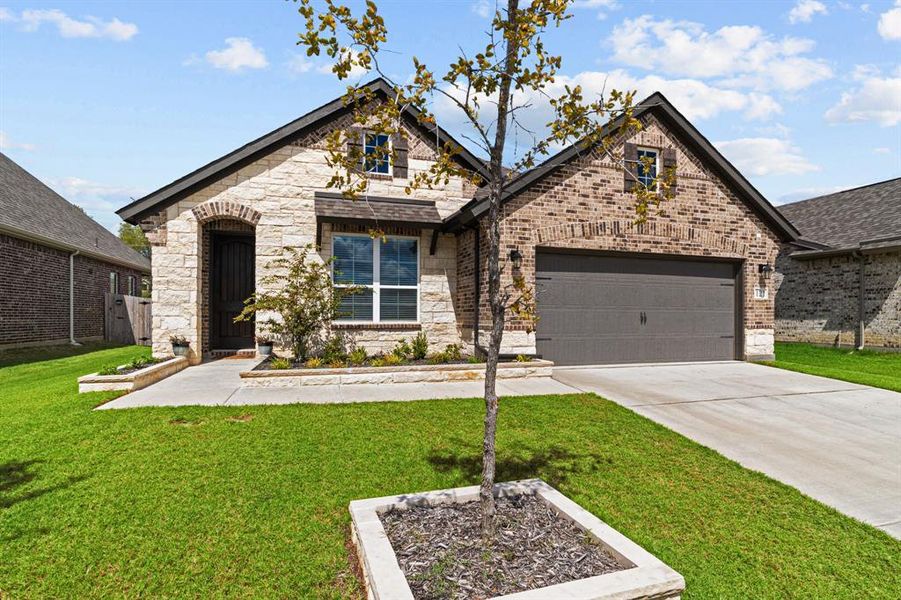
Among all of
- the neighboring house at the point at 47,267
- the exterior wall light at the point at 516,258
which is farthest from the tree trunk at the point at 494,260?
the neighboring house at the point at 47,267

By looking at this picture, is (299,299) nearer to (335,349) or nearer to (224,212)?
(335,349)

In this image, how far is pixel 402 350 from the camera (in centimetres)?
959

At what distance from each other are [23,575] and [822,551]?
16.9 feet

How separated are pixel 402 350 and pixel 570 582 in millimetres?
7535

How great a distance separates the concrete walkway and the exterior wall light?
7.80 feet

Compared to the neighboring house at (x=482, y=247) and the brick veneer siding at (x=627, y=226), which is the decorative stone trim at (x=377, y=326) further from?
the brick veneer siding at (x=627, y=226)

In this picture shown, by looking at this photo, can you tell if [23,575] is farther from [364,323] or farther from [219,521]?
[364,323]

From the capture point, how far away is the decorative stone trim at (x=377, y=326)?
394 inches

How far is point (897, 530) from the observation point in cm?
327

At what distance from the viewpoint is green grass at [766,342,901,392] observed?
28.1 feet

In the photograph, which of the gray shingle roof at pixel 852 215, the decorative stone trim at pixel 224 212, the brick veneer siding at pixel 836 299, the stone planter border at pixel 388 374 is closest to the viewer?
the stone planter border at pixel 388 374

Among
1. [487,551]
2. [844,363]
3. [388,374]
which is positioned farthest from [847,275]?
[487,551]

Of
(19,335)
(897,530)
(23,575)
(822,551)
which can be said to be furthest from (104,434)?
(19,335)

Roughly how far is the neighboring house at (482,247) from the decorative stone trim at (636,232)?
3 centimetres
